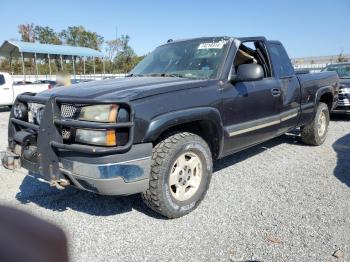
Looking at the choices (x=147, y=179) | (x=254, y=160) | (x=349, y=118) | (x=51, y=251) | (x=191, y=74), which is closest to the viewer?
(x=51, y=251)

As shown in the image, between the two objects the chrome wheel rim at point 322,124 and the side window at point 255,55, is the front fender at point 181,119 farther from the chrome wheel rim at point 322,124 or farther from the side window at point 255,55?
the chrome wheel rim at point 322,124

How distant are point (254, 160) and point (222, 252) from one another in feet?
9.41

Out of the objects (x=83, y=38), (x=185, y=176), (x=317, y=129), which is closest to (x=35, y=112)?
(x=185, y=176)

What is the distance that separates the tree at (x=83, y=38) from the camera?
42.5 meters

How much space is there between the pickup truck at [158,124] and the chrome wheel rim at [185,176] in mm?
10

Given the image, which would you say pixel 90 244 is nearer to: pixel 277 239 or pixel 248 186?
pixel 277 239

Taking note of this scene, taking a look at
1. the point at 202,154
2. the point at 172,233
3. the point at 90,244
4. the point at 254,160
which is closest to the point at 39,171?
the point at 90,244

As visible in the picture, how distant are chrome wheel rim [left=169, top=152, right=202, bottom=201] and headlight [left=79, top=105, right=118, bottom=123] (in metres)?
0.82

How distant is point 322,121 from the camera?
6566mm

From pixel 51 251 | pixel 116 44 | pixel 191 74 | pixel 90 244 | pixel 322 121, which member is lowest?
pixel 90 244

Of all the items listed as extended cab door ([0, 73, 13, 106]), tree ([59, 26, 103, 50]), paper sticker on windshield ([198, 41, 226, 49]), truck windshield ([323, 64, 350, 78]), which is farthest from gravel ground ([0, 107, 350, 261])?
tree ([59, 26, 103, 50])

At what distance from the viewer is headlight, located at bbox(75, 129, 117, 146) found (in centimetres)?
284

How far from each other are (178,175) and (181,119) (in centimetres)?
58

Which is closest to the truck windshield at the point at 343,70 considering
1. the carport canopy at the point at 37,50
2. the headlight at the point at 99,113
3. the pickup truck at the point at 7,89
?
the headlight at the point at 99,113
